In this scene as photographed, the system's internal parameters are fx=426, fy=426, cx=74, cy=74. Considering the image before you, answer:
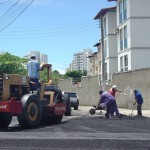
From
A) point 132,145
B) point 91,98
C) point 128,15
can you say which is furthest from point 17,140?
point 128,15

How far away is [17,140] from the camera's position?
1123cm

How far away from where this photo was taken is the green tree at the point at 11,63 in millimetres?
66319

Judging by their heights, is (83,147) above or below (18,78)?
below

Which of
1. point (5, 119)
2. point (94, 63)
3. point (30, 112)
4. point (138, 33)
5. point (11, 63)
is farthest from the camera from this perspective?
point (94, 63)

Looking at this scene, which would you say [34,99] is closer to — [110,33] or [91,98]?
[91,98]

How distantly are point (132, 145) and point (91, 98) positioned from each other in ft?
105

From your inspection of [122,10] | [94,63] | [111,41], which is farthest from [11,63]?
[122,10]

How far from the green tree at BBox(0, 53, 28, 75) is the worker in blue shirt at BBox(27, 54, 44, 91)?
164ft

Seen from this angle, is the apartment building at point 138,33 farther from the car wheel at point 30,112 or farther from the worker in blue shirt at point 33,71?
the car wheel at point 30,112

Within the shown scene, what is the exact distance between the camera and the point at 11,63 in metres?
67.8

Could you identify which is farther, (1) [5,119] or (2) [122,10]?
(2) [122,10]

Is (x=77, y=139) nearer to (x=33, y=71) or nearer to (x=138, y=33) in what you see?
(x=33, y=71)

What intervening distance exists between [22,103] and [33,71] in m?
1.69

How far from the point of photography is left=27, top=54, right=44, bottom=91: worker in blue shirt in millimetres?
15422
